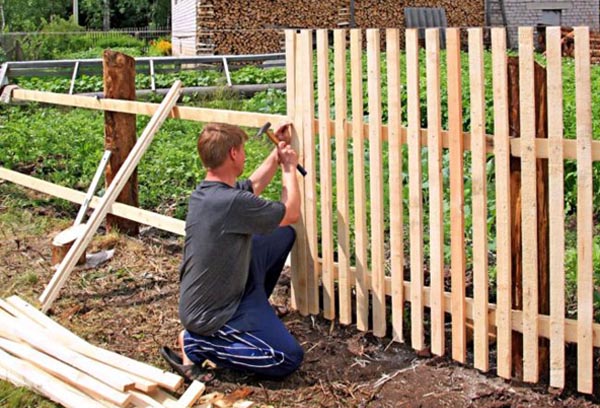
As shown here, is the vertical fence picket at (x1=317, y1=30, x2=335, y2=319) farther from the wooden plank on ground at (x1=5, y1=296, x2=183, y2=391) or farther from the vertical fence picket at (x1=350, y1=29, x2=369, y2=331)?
the wooden plank on ground at (x1=5, y1=296, x2=183, y2=391)

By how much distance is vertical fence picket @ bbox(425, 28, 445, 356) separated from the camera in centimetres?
412

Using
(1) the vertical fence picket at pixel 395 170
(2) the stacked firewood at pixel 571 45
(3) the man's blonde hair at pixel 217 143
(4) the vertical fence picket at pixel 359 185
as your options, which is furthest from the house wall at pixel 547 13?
(3) the man's blonde hair at pixel 217 143

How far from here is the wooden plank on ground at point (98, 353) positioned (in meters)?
3.95

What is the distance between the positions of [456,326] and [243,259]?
42.6 inches

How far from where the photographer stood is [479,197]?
157 inches

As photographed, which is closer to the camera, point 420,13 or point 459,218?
point 459,218

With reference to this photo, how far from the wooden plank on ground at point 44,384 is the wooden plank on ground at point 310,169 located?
4.99 ft

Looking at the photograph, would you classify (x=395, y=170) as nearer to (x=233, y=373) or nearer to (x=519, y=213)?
(x=519, y=213)

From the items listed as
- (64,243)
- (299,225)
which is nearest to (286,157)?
(299,225)

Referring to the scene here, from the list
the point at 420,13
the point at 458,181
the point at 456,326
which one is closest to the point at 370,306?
the point at 456,326

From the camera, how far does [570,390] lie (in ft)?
13.2

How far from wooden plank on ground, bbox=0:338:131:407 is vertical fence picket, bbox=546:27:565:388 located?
186cm

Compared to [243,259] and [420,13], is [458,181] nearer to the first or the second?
[243,259]

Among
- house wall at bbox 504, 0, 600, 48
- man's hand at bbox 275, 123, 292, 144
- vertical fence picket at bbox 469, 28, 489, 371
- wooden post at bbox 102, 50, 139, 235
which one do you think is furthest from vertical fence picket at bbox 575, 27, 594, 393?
house wall at bbox 504, 0, 600, 48
